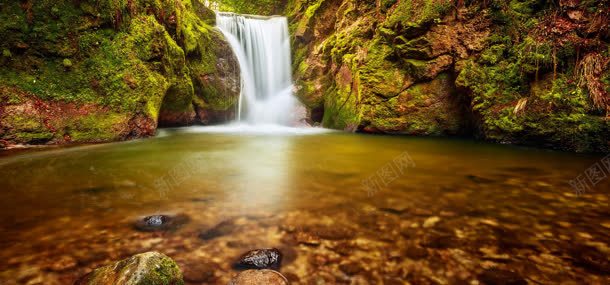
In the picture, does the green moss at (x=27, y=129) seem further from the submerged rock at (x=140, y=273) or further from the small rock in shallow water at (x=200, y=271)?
the small rock in shallow water at (x=200, y=271)

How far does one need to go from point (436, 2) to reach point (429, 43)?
1.18m

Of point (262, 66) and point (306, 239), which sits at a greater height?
point (262, 66)

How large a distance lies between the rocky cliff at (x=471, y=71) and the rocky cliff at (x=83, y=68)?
6062 millimetres

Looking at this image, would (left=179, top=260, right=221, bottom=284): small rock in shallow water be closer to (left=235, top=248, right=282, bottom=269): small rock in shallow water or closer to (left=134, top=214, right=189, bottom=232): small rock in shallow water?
(left=235, top=248, right=282, bottom=269): small rock in shallow water

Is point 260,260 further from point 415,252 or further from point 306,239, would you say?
point 415,252

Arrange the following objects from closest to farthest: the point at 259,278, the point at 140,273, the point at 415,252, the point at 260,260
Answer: the point at 140,273 → the point at 259,278 → the point at 260,260 → the point at 415,252

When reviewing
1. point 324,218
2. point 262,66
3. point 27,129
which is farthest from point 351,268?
point 262,66

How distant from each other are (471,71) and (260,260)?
8.29 metres

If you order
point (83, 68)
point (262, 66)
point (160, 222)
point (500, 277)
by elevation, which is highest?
point (262, 66)

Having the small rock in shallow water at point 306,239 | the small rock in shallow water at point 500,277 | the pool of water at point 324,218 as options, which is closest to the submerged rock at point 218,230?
the pool of water at point 324,218

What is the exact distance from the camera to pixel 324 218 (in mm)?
2740

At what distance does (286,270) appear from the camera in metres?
1.94

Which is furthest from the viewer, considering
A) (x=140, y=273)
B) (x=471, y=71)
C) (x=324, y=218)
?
(x=471, y=71)

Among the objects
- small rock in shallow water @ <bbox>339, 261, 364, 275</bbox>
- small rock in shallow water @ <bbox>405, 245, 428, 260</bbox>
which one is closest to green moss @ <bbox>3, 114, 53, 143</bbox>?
small rock in shallow water @ <bbox>339, 261, 364, 275</bbox>
